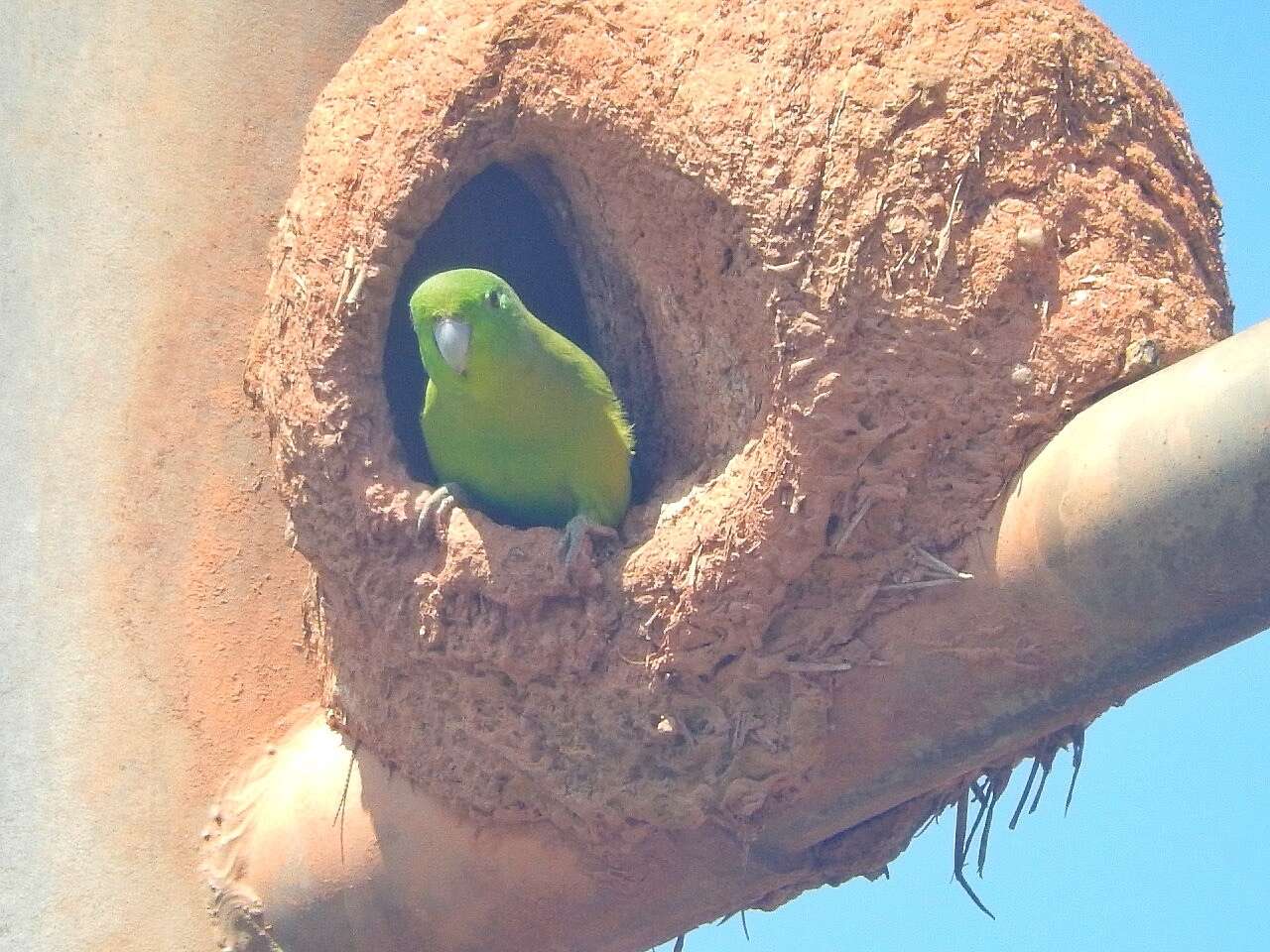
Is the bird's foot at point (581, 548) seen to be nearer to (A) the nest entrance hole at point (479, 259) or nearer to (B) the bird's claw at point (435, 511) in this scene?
(B) the bird's claw at point (435, 511)

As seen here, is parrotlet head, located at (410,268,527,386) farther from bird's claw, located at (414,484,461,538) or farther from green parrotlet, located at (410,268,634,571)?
bird's claw, located at (414,484,461,538)

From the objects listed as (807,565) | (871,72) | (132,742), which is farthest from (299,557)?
(871,72)

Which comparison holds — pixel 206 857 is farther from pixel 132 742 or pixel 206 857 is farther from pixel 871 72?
pixel 871 72

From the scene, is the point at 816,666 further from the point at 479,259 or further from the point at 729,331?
the point at 479,259

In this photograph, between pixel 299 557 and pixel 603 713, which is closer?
pixel 603 713

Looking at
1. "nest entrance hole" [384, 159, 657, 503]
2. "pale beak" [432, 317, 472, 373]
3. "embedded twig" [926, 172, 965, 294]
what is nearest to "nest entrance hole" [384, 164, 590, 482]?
"nest entrance hole" [384, 159, 657, 503]

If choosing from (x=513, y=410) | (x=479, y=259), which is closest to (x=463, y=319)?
(x=513, y=410)

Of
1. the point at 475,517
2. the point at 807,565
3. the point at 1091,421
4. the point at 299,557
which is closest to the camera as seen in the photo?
the point at 1091,421
